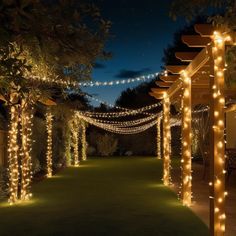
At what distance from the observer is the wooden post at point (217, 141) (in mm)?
6016

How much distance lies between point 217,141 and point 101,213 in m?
3.13

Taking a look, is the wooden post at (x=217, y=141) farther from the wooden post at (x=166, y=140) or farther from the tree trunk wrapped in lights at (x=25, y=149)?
the wooden post at (x=166, y=140)

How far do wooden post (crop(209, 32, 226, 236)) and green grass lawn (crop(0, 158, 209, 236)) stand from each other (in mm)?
766

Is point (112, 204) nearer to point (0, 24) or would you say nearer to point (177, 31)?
point (0, 24)

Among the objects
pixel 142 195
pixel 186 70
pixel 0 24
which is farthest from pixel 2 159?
pixel 0 24

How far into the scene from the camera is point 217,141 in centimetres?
610

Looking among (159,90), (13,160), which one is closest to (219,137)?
(13,160)

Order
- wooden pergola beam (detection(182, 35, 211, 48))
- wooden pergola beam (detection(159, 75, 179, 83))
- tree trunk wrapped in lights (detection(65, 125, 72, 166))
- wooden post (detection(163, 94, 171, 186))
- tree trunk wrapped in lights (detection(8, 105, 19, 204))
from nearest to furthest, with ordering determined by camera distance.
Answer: wooden pergola beam (detection(182, 35, 211, 48)) < tree trunk wrapped in lights (detection(8, 105, 19, 204)) < wooden pergola beam (detection(159, 75, 179, 83)) < wooden post (detection(163, 94, 171, 186)) < tree trunk wrapped in lights (detection(65, 125, 72, 166))

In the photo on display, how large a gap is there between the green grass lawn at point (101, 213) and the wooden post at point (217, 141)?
77 cm

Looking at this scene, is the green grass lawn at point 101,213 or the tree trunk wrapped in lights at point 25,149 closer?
the green grass lawn at point 101,213

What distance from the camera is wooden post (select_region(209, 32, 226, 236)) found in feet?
19.7

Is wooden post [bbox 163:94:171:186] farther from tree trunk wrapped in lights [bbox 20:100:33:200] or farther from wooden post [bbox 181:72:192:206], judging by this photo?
tree trunk wrapped in lights [bbox 20:100:33:200]

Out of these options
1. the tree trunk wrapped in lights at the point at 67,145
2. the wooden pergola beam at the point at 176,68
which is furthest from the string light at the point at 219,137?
the tree trunk wrapped in lights at the point at 67,145

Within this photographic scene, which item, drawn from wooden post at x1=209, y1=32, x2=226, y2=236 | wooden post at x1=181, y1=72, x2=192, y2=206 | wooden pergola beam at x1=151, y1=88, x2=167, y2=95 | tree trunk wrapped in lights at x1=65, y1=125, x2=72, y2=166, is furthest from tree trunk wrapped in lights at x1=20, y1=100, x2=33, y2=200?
tree trunk wrapped in lights at x1=65, y1=125, x2=72, y2=166
